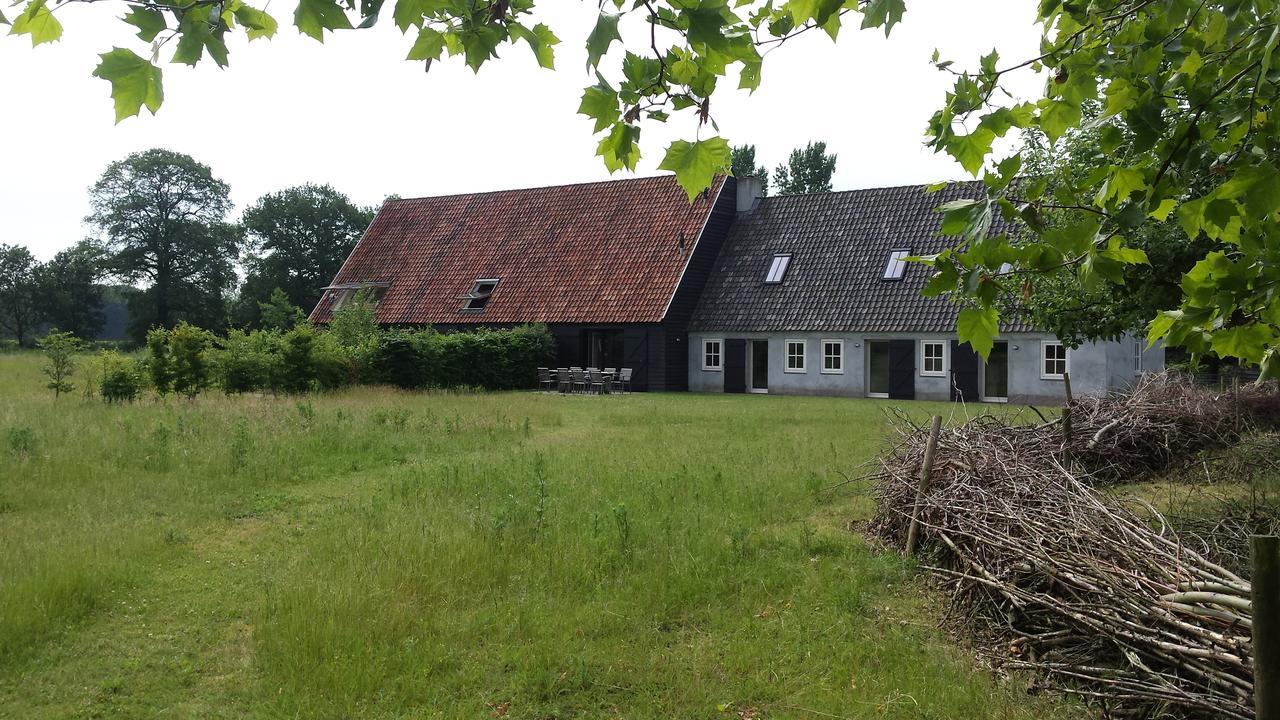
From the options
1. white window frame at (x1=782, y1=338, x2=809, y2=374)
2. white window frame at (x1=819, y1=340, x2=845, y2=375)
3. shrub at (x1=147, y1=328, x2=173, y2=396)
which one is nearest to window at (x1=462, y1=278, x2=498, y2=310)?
white window frame at (x1=782, y1=338, x2=809, y2=374)

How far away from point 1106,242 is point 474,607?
480cm

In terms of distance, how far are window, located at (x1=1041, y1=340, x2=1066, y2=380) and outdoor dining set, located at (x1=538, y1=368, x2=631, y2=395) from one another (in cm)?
1195

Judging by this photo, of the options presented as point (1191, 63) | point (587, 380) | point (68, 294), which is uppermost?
point (68, 294)

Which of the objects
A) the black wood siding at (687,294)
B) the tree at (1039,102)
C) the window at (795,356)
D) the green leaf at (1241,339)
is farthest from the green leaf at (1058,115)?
the black wood siding at (687,294)

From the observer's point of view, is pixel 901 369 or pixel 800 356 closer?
pixel 901 369

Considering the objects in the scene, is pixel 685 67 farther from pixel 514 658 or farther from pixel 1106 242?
pixel 514 658

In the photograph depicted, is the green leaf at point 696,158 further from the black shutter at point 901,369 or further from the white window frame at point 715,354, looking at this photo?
the white window frame at point 715,354

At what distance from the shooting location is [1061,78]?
12.1 feet

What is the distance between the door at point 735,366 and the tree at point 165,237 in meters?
37.7

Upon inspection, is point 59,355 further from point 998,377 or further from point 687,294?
point 998,377

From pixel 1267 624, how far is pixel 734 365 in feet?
88.2

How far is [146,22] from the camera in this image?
250cm

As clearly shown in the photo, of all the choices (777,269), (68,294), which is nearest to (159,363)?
(777,269)

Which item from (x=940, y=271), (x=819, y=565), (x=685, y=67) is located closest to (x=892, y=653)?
(x=819, y=565)
